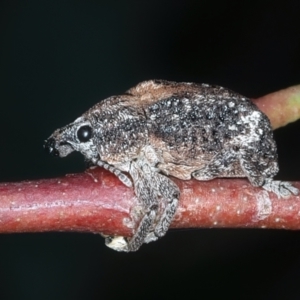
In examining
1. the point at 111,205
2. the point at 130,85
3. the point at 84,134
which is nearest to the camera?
the point at 111,205

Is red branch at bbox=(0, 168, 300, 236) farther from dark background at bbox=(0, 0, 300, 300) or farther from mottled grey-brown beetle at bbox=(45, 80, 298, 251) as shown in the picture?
dark background at bbox=(0, 0, 300, 300)

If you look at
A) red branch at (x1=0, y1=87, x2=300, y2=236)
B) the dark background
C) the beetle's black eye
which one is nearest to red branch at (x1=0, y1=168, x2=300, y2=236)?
red branch at (x1=0, y1=87, x2=300, y2=236)

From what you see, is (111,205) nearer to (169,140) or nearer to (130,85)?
(169,140)

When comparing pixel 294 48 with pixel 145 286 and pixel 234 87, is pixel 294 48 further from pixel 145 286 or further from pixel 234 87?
pixel 145 286

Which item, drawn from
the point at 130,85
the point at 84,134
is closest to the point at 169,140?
the point at 84,134

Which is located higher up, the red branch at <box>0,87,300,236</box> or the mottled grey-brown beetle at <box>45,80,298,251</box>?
the mottled grey-brown beetle at <box>45,80,298,251</box>

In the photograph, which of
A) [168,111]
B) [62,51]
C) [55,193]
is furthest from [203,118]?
[62,51]

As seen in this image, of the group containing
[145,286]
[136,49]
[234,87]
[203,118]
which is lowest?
[145,286]
